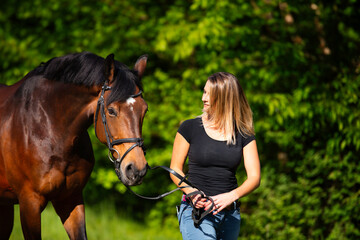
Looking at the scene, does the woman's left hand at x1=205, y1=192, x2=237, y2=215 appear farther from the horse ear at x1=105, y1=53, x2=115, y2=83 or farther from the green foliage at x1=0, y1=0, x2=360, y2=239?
the green foliage at x1=0, y1=0, x2=360, y2=239

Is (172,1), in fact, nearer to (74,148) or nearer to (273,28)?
(273,28)

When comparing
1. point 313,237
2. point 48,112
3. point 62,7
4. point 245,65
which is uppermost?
point 48,112

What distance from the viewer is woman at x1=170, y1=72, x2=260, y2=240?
9.11 feet

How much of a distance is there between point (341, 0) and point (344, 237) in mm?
3541

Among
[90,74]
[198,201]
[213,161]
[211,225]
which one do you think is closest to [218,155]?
[213,161]

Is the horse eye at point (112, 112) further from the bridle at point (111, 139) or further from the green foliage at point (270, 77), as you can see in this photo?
the green foliage at point (270, 77)

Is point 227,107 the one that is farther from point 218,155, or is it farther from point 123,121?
point 123,121

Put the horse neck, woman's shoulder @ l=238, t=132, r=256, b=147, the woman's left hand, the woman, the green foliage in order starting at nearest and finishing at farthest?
the woman's left hand
the woman
woman's shoulder @ l=238, t=132, r=256, b=147
the horse neck
the green foliage

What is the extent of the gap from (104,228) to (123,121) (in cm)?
402

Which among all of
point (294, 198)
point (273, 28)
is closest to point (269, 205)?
point (294, 198)

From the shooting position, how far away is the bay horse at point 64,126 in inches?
116

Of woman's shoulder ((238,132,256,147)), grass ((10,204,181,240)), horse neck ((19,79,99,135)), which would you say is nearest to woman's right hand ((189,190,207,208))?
woman's shoulder ((238,132,256,147))

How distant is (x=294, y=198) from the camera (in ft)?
21.3

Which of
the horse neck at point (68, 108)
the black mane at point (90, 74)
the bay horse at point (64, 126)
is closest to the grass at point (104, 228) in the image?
the bay horse at point (64, 126)
